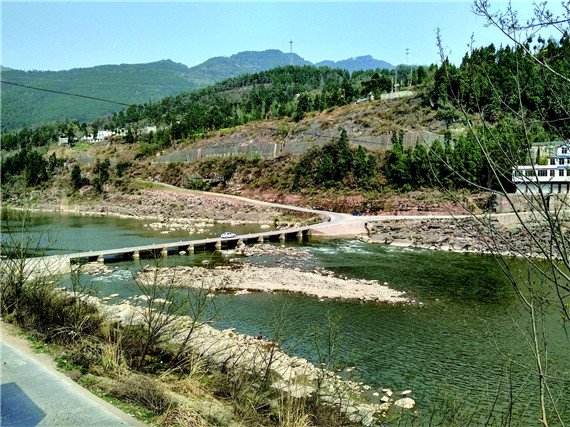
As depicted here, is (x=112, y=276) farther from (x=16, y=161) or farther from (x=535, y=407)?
(x=16, y=161)

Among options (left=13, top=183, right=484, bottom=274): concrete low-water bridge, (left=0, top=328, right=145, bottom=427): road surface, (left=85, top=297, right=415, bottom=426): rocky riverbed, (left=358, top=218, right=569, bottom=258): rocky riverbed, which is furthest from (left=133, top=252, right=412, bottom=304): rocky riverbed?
(left=358, top=218, right=569, bottom=258): rocky riverbed

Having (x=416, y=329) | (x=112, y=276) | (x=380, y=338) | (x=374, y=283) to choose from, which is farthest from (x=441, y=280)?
(x=112, y=276)

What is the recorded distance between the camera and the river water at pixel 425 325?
967 centimetres

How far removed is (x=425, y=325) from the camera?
13.7 metres

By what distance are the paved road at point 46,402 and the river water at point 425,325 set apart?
2608mm

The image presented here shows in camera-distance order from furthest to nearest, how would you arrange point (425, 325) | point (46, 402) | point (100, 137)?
point (100, 137)
point (425, 325)
point (46, 402)

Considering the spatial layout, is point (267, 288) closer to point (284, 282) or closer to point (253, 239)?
point (284, 282)

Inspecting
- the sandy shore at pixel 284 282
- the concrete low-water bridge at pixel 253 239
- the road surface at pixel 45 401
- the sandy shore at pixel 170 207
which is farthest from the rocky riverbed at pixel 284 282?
the sandy shore at pixel 170 207

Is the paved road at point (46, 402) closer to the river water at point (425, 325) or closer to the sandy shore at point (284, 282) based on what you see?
the river water at point (425, 325)

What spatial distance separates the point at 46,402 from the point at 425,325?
10.6m

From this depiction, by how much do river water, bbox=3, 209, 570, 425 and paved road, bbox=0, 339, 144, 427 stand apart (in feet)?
8.56

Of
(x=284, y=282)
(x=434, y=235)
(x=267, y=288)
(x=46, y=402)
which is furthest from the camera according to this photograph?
(x=434, y=235)

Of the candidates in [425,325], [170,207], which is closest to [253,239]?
[425,325]

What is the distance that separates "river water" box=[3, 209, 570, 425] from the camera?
967 cm
